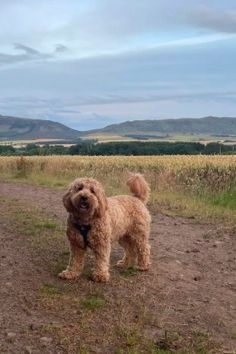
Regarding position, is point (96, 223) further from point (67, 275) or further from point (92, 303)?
point (92, 303)

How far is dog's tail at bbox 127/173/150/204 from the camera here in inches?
358

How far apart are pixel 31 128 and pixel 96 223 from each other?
124679mm

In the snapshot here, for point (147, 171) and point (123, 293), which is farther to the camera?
point (147, 171)

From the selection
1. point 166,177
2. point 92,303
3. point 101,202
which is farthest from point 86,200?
point 166,177

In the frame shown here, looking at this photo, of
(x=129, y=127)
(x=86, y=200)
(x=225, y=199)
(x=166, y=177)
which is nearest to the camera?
(x=86, y=200)

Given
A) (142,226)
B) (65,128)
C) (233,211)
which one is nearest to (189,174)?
(233,211)

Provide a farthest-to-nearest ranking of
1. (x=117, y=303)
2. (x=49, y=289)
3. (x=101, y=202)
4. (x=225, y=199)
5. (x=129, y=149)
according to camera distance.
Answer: (x=129, y=149) → (x=225, y=199) → (x=101, y=202) → (x=49, y=289) → (x=117, y=303)

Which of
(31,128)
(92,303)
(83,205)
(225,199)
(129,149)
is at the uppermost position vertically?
(31,128)

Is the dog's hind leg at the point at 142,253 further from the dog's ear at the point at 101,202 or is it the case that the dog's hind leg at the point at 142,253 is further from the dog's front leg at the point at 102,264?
the dog's ear at the point at 101,202

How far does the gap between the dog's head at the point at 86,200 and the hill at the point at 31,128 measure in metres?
110

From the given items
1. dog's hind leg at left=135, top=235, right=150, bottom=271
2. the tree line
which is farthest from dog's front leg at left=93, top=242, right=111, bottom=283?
the tree line

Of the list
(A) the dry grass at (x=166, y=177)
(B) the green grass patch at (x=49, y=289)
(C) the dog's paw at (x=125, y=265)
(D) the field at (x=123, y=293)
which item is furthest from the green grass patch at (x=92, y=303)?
(A) the dry grass at (x=166, y=177)

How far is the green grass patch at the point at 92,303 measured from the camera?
6.89 m

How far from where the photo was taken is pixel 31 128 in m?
131
